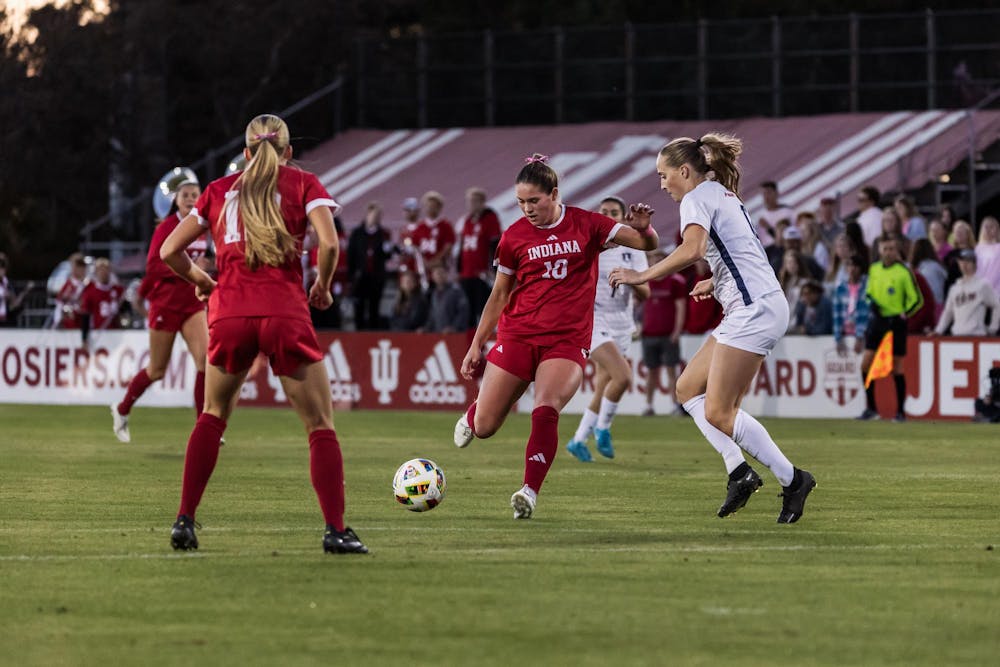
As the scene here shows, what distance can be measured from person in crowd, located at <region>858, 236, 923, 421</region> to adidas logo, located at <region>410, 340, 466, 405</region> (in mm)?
5930

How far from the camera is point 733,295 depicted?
12156 mm

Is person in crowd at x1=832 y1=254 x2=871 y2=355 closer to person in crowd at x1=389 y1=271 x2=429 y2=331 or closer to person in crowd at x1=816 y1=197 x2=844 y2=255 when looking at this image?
person in crowd at x1=816 y1=197 x2=844 y2=255

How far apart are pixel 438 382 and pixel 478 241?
6.52 ft

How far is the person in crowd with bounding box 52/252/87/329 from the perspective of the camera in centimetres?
3275

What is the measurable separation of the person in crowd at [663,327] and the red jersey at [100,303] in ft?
29.6

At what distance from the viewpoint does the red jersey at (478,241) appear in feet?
90.9

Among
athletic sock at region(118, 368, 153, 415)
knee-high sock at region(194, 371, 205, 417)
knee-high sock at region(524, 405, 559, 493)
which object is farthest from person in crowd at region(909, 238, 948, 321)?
knee-high sock at region(524, 405, 559, 493)

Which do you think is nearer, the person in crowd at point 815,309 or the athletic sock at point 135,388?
the athletic sock at point 135,388

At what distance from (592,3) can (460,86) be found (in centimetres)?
926

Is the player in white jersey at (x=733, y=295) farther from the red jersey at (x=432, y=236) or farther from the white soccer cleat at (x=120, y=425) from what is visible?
the red jersey at (x=432, y=236)

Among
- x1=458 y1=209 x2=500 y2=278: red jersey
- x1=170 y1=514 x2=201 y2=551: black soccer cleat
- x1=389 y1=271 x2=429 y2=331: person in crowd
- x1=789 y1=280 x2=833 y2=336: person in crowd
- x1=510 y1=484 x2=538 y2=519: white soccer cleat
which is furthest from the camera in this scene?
x1=389 y1=271 x2=429 y2=331: person in crowd

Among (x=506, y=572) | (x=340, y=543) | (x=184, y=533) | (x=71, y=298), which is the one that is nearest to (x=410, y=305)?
(x=71, y=298)

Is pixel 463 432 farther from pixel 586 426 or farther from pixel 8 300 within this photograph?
pixel 8 300

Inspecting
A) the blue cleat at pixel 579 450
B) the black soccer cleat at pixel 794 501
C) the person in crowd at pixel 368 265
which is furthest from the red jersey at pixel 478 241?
the black soccer cleat at pixel 794 501
